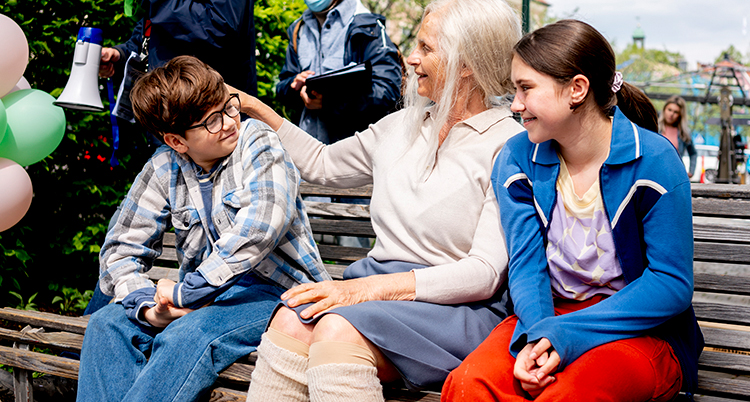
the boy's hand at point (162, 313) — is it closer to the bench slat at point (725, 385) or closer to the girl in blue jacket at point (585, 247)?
the girl in blue jacket at point (585, 247)

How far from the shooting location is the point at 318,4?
407 centimetres

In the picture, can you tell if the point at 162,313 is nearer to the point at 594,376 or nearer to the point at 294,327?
the point at 294,327

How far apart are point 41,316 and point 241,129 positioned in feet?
4.10

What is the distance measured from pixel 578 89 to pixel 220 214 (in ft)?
4.44

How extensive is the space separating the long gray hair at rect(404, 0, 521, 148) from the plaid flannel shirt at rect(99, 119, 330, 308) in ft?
2.01

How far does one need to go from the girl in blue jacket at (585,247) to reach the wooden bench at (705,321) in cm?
23

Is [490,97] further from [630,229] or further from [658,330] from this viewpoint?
[658,330]

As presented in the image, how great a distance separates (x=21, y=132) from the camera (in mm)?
3473

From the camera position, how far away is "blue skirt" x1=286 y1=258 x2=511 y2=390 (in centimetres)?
198

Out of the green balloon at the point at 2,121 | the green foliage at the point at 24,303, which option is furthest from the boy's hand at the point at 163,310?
the green foliage at the point at 24,303

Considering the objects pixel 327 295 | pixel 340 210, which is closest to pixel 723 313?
pixel 327 295

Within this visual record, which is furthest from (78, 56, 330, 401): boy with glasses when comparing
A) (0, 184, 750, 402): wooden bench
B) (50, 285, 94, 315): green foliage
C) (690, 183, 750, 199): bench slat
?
(50, 285, 94, 315): green foliage

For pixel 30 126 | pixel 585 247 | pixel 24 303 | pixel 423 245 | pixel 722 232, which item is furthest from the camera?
pixel 24 303

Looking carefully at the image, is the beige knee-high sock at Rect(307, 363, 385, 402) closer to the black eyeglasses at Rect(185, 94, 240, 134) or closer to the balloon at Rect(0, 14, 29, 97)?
the black eyeglasses at Rect(185, 94, 240, 134)
